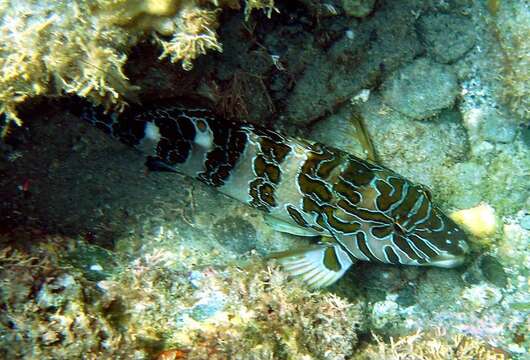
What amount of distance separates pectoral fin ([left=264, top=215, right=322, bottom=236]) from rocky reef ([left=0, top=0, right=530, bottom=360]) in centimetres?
11

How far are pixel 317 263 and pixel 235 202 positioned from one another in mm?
1092

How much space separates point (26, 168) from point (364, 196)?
320cm

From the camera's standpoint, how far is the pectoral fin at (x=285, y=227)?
4887mm

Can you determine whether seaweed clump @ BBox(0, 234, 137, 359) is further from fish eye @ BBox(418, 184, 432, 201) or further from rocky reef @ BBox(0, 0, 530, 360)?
fish eye @ BBox(418, 184, 432, 201)

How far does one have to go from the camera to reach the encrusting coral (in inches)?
105

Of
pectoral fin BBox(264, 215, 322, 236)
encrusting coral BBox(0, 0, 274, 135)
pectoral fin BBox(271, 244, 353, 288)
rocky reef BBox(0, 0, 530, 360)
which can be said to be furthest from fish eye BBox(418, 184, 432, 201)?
encrusting coral BBox(0, 0, 274, 135)

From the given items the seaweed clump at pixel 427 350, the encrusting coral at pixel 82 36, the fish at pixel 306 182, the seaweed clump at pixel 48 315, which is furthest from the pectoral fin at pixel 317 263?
the encrusting coral at pixel 82 36

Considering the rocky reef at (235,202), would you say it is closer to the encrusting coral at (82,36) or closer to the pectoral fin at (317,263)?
the encrusting coral at (82,36)

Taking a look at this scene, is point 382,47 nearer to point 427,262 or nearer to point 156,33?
point 427,262

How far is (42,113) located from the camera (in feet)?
14.2

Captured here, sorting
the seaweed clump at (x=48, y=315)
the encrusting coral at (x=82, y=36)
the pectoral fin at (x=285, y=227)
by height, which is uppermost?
the encrusting coral at (x=82, y=36)

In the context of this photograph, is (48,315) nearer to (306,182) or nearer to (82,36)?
(82,36)

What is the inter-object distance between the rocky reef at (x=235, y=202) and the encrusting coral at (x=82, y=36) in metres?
0.01

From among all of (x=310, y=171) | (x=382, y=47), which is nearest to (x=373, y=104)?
(x=382, y=47)
